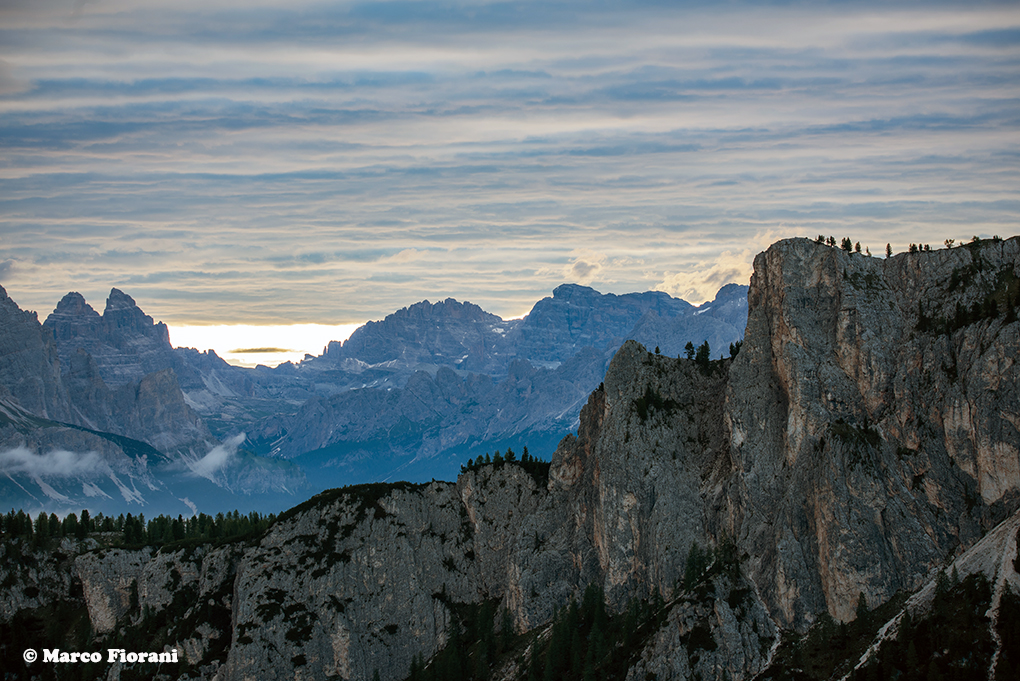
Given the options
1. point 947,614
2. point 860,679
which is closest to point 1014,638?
point 947,614

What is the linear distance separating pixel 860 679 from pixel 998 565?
109 feet

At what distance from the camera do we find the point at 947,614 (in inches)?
7702

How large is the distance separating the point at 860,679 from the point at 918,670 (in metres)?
10.9

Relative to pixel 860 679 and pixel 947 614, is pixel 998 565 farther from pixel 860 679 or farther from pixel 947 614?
pixel 860 679

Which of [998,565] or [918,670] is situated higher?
[998,565]

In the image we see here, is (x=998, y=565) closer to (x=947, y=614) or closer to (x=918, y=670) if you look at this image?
(x=947, y=614)

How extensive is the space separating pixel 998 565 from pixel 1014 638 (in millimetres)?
15077

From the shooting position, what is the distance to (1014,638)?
7259 inches

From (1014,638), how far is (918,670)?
17.4 metres

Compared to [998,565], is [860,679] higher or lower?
lower

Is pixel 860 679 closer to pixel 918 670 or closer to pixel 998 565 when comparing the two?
pixel 918 670

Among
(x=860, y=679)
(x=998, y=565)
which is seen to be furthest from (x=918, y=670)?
(x=998, y=565)

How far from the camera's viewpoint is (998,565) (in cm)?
19488
